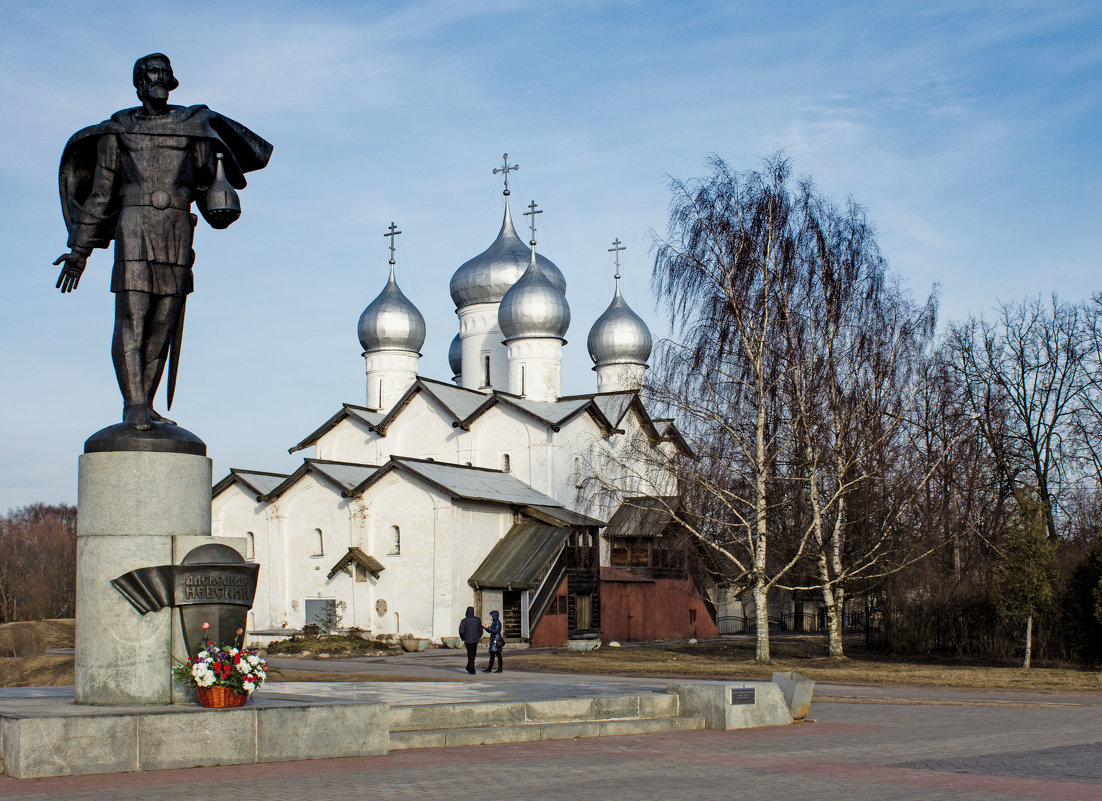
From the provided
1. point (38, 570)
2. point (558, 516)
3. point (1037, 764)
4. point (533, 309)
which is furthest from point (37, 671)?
point (38, 570)

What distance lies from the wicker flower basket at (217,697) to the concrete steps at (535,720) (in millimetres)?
1635

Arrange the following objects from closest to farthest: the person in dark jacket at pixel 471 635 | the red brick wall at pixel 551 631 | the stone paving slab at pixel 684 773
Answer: the stone paving slab at pixel 684 773, the person in dark jacket at pixel 471 635, the red brick wall at pixel 551 631

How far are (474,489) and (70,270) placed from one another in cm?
2610

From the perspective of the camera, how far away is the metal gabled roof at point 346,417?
44.2 m

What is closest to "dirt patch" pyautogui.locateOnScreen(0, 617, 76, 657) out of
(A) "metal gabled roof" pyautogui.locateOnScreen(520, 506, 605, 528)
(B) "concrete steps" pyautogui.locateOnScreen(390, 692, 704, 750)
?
(A) "metal gabled roof" pyautogui.locateOnScreen(520, 506, 605, 528)

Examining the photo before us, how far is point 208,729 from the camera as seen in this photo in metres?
8.81

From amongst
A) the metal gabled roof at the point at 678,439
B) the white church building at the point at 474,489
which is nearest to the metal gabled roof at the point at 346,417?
the white church building at the point at 474,489

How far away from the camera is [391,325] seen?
153 feet

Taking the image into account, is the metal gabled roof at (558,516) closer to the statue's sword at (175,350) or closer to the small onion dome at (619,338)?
the small onion dome at (619,338)

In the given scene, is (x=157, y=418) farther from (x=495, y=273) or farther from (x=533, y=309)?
(x=495, y=273)

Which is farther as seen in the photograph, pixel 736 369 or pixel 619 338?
pixel 619 338

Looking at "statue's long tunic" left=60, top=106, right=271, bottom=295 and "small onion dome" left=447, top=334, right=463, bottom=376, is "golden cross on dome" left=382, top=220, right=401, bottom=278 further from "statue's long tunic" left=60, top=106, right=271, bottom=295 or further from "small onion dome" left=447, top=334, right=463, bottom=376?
"statue's long tunic" left=60, top=106, right=271, bottom=295

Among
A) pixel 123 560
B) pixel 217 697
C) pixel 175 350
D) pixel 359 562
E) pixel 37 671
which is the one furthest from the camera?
pixel 359 562

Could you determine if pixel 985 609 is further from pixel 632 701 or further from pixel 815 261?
pixel 632 701
